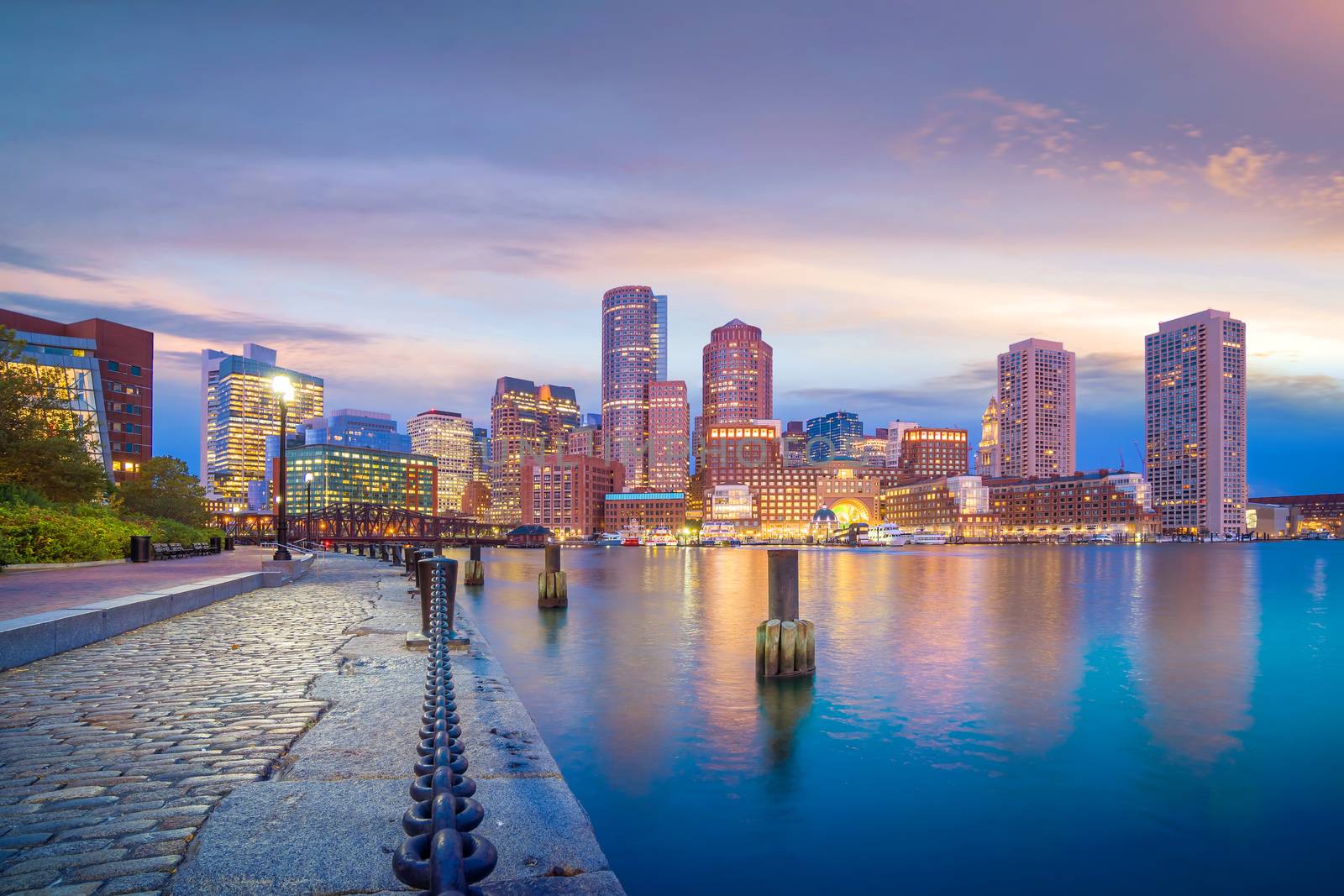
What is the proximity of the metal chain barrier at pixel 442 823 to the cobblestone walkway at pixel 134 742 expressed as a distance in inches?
66.8

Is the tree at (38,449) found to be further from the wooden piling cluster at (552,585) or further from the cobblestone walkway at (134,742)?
the cobblestone walkway at (134,742)

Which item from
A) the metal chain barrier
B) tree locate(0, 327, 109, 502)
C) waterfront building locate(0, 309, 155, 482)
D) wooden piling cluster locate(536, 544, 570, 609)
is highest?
waterfront building locate(0, 309, 155, 482)

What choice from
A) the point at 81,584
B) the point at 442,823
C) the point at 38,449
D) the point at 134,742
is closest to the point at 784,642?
the point at 134,742

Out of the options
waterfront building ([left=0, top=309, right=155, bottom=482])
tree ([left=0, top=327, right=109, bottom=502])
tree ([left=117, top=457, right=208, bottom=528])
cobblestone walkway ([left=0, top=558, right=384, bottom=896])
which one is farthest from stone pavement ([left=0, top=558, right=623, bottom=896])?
waterfront building ([left=0, top=309, right=155, bottom=482])

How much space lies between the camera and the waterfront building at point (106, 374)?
91.4 metres

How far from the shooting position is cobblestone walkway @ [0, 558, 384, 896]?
5215 millimetres

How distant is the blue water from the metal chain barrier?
636 centimetres

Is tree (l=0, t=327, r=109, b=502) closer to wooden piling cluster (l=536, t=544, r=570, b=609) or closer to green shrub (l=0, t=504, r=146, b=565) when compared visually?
green shrub (l=0, t=504, r=146, b=565)

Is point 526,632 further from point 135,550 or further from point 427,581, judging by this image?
point 427,581

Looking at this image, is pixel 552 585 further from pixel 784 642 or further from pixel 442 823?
pixel 442 823

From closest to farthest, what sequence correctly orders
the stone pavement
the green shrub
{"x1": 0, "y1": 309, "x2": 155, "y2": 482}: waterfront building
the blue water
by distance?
1. the stone pavement
2. the blue water
3. the green shrub
4. {"x1": 0, "y1": 309, "x2": 155, "y2": 482}: waterfront building

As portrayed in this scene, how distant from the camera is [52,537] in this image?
28.0 metres

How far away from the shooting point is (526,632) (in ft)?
115

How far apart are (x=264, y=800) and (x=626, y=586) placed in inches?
2451
